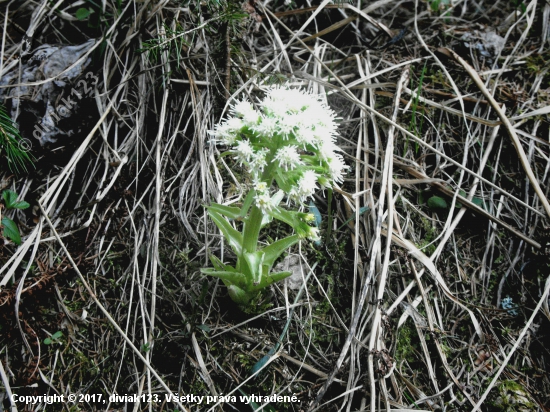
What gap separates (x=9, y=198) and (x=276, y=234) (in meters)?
1.31

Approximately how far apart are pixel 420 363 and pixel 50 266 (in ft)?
5.95

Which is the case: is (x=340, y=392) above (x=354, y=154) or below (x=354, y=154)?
below

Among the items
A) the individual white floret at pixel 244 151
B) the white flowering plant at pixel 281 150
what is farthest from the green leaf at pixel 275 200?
the individual white floret at pixel 244 151

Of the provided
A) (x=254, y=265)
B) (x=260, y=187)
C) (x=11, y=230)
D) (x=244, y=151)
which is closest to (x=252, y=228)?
(x=254, y=265)

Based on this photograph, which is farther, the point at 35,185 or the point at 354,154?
the point at 354,154

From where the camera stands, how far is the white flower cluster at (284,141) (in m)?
1.62

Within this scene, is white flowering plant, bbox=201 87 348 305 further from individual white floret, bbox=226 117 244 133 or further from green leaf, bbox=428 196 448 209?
green leaf, bbox=428 196 448 209

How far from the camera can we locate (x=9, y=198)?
6.79 feet

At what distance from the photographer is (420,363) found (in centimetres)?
204

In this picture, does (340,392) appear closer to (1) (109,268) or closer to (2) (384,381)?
(2) (384,381)

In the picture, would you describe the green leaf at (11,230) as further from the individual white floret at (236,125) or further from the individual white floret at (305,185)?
the individual white floret at (305,185)

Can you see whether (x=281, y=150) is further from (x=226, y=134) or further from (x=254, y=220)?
(x=254, y=220)

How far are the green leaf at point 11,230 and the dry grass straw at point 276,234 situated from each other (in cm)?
4

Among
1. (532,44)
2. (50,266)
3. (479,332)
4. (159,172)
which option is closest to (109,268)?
(50,266)
